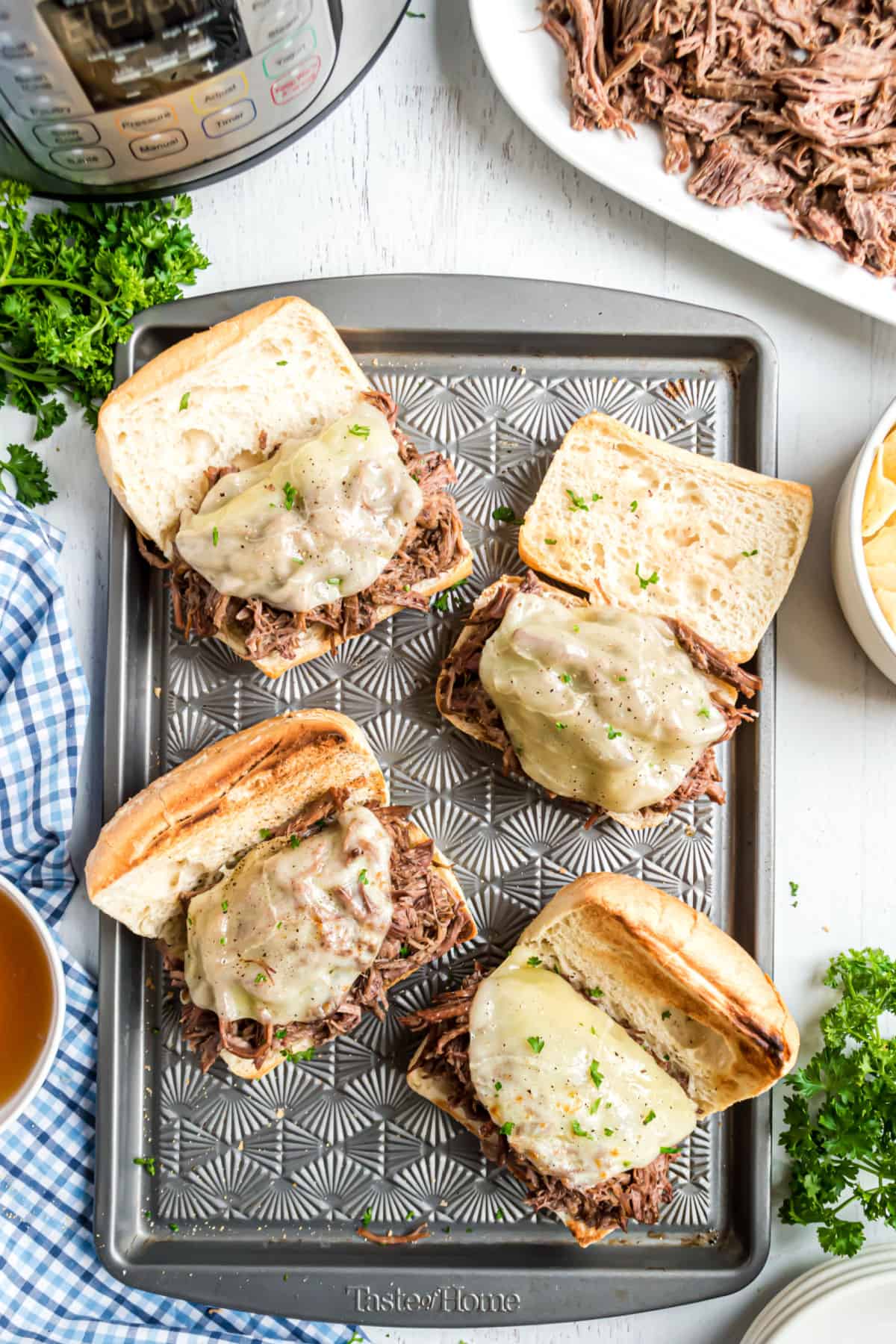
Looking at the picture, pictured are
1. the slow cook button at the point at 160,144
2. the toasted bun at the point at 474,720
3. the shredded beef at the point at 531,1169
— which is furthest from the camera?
the toasted bun at the point at 474,720

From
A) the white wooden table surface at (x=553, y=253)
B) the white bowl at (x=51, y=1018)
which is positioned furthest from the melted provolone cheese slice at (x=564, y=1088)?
the white bowl at (x=51, y=1018)

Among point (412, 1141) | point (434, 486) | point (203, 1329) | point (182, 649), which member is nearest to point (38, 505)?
point (182, 649)

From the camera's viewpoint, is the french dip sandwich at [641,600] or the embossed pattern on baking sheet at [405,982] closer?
the french dip sandwich at [641,600]

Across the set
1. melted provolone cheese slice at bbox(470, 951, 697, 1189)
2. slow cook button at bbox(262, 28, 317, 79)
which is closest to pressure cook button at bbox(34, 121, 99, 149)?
slow cook button at bbox(262, 28, 317, 79)

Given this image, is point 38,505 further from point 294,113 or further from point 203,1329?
point 203,1329

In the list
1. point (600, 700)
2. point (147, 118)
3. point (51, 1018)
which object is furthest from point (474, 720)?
point (147, 118)

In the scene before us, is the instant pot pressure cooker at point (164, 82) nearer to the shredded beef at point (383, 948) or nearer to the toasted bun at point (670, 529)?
the toasted bun at point (670, 529)
